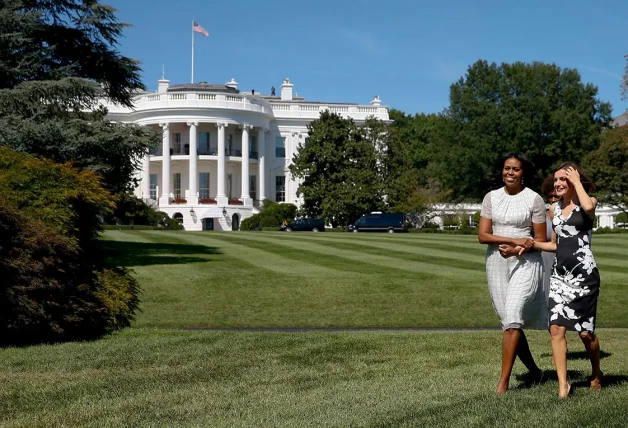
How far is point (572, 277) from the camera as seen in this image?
6734mm

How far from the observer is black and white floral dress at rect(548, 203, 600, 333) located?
668cm

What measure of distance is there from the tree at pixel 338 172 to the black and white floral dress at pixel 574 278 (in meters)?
55.5

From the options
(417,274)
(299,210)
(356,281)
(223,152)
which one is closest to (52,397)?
(356,281)

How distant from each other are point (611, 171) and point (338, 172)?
783 inches

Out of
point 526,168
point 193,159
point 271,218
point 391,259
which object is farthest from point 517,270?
point 193,159

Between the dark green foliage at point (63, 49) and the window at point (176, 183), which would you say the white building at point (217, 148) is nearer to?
the window at point (176, 183)

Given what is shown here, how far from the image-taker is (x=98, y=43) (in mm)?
26953

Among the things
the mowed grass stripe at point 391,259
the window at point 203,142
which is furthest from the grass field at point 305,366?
the window at point 203,142

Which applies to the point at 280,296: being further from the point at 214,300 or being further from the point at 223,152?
the point at 223,152

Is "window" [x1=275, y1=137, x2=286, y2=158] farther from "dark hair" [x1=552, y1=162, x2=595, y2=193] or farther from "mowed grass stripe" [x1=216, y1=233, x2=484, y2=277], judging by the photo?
"dark hair" [x1=552, y1=162, x2=595, y2=193]

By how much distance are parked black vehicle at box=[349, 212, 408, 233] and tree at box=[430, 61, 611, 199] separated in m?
17.7

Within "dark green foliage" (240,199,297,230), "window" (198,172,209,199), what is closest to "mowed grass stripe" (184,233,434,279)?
"dark green foliage" (240,199,297,230)

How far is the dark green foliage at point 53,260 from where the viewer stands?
1027cm

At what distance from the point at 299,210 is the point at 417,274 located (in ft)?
156
